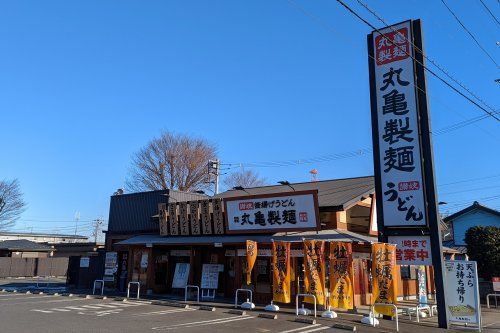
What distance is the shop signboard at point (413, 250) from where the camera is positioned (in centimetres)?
1445

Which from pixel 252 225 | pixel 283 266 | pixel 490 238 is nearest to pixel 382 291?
pixel 283 266

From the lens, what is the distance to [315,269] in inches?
579

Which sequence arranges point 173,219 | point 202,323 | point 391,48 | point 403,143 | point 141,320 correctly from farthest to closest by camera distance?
point 173,219 < point 391,48 < point 403,143 < point 141,320 < point 202,323

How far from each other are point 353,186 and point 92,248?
2762cm

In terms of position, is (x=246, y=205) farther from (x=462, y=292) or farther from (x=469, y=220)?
(x=469, y=220)

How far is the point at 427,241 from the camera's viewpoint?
47.4 feet

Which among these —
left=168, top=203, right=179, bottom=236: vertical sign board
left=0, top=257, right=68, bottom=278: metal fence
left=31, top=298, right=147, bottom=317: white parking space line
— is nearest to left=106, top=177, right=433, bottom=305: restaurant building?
left=168, top=203, right=179, bottom=236: vertical sign board

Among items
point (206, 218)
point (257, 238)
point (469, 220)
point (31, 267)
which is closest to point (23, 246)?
point (31, 267)

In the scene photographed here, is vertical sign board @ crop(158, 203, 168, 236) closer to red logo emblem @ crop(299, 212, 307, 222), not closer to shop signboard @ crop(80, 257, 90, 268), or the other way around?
shop signboard @ crop(80, 257, 90, 268)

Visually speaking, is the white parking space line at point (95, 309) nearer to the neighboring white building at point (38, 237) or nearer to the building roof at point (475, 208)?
the building roof at point (475, 208)

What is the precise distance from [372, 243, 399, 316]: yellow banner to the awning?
2.73 meters

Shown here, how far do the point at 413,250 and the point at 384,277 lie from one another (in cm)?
189

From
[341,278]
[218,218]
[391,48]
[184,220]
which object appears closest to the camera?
[341,278]

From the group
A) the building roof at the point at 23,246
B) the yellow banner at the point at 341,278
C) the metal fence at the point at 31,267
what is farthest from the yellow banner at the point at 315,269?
the building roof at the point at 23,246
